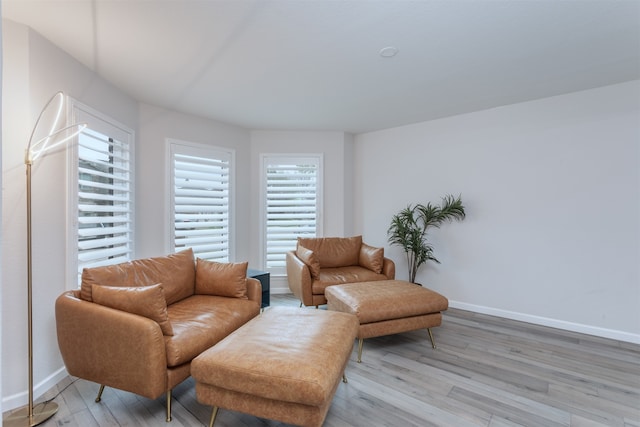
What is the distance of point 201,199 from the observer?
163 inches

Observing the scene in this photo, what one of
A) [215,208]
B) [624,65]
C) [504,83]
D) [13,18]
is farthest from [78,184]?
[624,65]

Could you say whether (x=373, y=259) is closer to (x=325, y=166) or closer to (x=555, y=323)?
(x=325, y=166)

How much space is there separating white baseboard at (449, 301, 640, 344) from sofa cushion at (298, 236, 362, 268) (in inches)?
53.9

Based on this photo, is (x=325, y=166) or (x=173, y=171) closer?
(x=173, y=171)

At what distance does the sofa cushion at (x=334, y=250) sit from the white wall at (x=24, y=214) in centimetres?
252

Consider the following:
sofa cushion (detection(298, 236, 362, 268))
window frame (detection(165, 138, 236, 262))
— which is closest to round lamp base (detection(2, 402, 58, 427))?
window frame (detection(165, 138, 236, 262))

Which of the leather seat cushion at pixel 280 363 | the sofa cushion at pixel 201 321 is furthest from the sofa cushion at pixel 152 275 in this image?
the leather seat cushion at pixel 280 363

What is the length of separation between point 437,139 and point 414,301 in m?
2.33

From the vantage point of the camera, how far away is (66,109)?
254cm

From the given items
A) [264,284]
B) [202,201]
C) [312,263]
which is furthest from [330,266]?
[202,201]

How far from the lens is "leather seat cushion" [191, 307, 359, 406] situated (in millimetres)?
1644

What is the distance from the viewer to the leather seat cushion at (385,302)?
273 centimetres

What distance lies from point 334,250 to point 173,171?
86.5 inches

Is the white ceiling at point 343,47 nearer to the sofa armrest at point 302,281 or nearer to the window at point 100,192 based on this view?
the window at point 100,192
